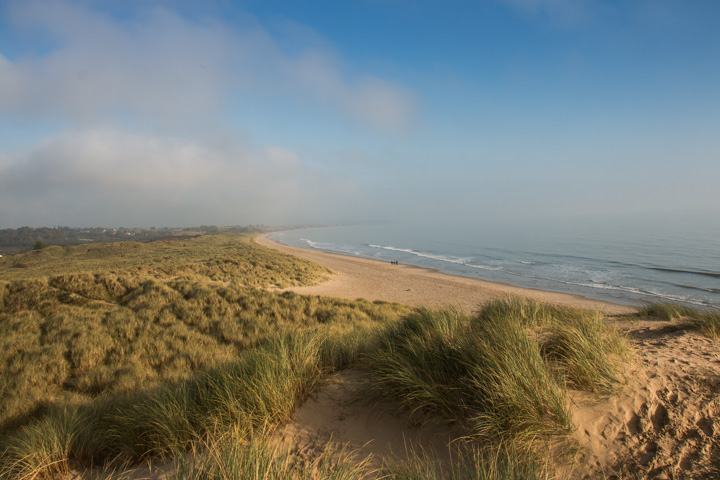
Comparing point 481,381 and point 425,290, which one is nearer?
point 481,381

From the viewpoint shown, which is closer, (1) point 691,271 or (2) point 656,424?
(2) point 656,424

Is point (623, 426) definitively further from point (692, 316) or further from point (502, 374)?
point (692, 316)

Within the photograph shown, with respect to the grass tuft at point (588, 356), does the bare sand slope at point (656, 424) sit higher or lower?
lower

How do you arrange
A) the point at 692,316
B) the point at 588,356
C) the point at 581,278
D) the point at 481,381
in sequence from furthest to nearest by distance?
the point at 581,278 → the point at 692,316 → the point at 588,356 → the point at 481,381

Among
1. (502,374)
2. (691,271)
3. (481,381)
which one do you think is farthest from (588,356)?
(691,271)

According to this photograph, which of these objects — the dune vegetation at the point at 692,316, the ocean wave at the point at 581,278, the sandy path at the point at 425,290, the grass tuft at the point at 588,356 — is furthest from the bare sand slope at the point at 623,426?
the ocean wave at the point at 581,278

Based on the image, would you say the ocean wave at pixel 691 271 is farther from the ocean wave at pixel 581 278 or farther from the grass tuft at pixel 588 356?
the grass tuft at pixel 588 356

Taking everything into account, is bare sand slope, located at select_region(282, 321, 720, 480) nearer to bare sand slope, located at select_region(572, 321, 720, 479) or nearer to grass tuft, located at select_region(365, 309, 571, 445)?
bare sand slope, located at select_region(572, 321, 720, 479)

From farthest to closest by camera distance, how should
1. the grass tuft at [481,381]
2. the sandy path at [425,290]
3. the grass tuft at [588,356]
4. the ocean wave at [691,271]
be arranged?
the ocean wave at [691,271], the sandy path at [425,290], the grass tuft at [588,356], the grass tuft at [481,381]

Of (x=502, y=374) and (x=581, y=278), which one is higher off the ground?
(x=502, y=374)

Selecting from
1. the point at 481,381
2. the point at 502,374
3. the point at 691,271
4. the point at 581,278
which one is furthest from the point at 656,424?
the point at 691,271

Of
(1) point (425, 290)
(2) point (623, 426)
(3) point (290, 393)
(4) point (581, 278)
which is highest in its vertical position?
(2) point (623, 426)

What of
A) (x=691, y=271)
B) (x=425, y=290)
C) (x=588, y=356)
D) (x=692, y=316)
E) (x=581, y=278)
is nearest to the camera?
(x=588, y=356)

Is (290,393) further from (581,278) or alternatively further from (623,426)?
(581,278)
